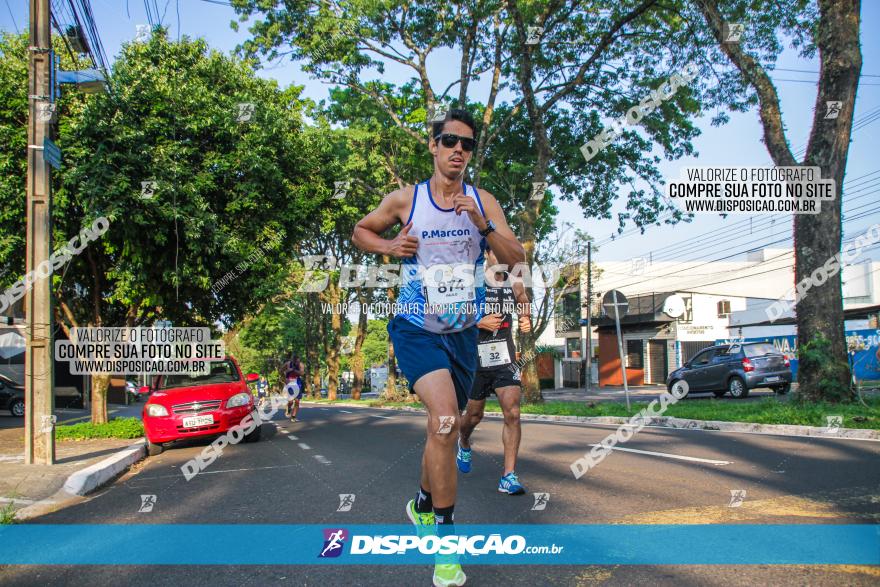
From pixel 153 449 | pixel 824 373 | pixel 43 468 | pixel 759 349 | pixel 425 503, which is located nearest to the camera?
pixel 425 503

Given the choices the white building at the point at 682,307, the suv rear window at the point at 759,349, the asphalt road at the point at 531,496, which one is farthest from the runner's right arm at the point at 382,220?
the white building at the point at 682,307

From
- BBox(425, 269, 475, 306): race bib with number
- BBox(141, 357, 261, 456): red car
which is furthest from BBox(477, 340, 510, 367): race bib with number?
BBox(141, 357, 261, 456): red car

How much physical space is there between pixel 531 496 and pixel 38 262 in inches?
267

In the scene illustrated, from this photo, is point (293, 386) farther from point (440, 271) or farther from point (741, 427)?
point (440, 271)

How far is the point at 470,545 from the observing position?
3.72 meters

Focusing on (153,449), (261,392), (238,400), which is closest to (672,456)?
(238,400)

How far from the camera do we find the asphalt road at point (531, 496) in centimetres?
326

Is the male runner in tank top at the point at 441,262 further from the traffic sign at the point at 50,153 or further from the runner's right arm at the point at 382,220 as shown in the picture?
the traffic sign at the point at 50,153

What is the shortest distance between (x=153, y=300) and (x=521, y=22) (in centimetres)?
1144

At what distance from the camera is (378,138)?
74.7ft

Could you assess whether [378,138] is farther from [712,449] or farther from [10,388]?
[712,449]

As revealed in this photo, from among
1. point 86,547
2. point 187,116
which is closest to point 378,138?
point 187,116

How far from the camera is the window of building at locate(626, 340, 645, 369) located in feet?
140

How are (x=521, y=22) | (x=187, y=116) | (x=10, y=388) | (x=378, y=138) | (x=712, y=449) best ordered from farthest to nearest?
(x=378, y=138) < (x=10, y=388) < (x=521, y=22) < (x=187, y=116) < (x=712, y=449)
